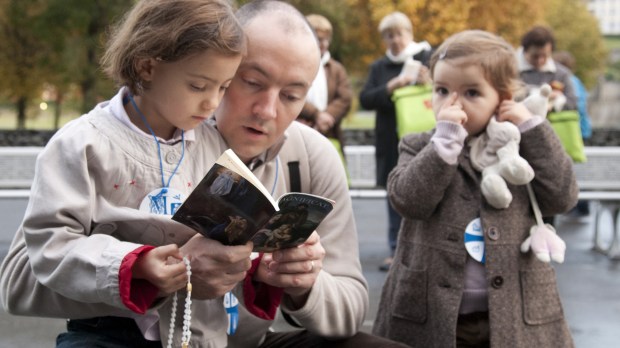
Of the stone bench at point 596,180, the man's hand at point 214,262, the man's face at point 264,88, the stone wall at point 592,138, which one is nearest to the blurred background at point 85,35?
the stone bench at point 596,180

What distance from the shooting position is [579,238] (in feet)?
30.9

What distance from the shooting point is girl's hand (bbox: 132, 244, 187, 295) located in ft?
6.64

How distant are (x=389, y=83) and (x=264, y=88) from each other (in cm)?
458

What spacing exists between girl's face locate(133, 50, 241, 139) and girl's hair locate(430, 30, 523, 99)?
3.58 ft

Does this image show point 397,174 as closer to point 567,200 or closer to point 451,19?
point 567,200

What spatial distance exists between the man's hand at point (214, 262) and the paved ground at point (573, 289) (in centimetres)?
335

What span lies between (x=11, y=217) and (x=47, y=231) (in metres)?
9.41

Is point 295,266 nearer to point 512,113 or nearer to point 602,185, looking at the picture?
point 512,113

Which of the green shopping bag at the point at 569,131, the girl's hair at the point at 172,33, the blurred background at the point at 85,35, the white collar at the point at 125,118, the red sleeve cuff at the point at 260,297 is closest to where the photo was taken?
the girl's hair at the point at 172,33

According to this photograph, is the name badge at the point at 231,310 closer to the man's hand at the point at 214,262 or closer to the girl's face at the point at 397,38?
the man's hand at the point at 214,262

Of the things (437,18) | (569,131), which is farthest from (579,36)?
(569,131)

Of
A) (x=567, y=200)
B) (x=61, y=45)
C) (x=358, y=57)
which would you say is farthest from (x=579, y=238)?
(x=358, y=57)

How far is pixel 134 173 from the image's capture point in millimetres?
2199

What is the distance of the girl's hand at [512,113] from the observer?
3078mm
